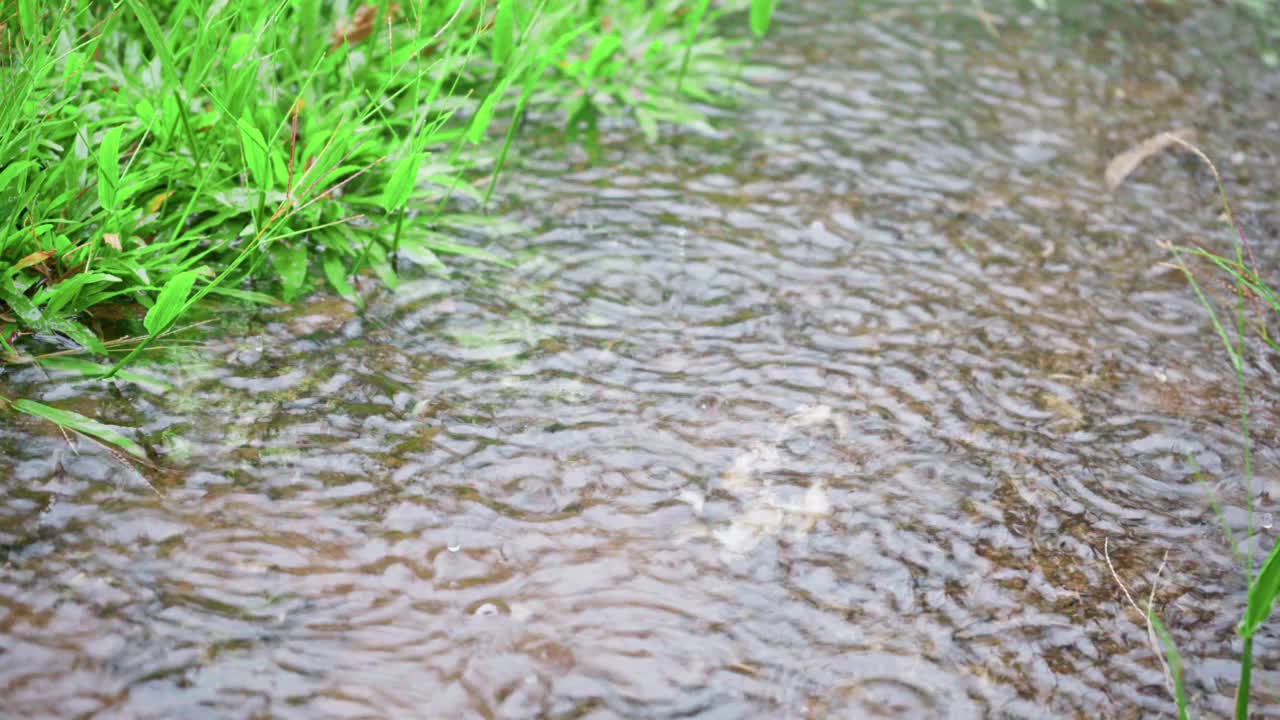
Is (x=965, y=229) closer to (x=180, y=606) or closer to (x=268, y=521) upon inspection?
(x=268, y=521)

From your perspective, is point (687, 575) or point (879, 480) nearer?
point (687, 575)

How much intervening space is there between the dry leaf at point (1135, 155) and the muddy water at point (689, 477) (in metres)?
0.06

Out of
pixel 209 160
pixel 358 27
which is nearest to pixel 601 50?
pixel 358 27

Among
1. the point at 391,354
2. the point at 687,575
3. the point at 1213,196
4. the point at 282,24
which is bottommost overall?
the point at 1213,196

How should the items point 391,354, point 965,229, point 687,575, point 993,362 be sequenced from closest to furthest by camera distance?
point 687,575 → point 391,354 → point 993,362 → point 965,229

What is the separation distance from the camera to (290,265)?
2291 millimetres

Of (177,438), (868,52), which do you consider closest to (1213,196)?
(868,52)

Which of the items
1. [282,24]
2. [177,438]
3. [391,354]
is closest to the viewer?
[177,438]

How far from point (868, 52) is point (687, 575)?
7.47ft

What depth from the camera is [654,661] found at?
1.57 m

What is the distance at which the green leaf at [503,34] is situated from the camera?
8.49ft

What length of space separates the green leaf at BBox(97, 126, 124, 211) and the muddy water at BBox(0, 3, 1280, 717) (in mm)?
299

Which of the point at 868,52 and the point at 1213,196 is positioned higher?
the point at 868,52

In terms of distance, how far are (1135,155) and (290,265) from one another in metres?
2.23
